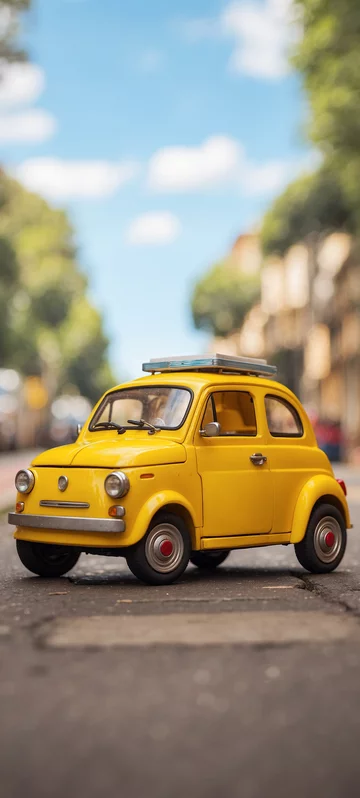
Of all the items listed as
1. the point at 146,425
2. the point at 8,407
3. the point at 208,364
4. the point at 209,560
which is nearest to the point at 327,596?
the point at 146,425

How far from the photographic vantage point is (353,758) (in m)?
4.55

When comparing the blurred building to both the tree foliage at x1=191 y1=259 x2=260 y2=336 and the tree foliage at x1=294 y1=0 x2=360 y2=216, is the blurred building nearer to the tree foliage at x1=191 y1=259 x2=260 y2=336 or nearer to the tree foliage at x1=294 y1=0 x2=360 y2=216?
the tree foliage at x1=191 y1=259 x2=260 y2=336

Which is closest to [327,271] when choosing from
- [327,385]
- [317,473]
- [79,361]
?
[327,385]

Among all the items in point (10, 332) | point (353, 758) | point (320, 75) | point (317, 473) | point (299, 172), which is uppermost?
point (299, 172)

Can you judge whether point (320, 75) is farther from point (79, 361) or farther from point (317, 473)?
point (79, 361)

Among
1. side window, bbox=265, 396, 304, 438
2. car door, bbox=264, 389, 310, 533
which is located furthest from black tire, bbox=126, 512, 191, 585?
side window, bbox=265, 396, 304, 438

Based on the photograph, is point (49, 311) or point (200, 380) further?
point (49, 311)

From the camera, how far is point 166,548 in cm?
938

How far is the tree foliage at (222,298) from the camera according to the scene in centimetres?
8944

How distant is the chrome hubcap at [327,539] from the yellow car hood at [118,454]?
1559 mm

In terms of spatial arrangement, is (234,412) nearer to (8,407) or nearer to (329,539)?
(329,539)

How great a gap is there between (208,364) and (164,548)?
179 cm

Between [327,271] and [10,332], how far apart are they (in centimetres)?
2705

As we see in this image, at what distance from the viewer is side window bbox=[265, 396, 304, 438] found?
35.8 ft
